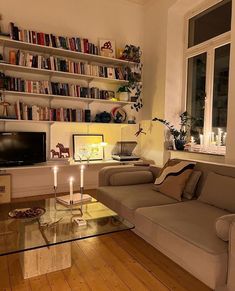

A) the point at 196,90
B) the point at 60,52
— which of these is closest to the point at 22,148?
the point at 60,52

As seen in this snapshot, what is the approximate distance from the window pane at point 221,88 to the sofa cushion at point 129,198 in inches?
58.6

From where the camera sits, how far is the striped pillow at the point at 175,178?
239 cm

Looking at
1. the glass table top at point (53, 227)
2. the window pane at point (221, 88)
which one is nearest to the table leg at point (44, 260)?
the glass table top at point (53, 227)

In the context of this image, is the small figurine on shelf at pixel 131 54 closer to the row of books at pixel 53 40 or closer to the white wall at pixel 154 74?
the white wall at pixel 154 74

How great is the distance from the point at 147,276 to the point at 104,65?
3391mm

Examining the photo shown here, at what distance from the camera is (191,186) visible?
241 cm

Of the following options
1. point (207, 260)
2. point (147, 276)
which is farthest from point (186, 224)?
point (147, 276)

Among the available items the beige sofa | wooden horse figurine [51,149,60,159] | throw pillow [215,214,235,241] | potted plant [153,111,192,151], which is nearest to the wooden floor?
the beige sofa

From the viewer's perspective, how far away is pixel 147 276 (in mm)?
1770

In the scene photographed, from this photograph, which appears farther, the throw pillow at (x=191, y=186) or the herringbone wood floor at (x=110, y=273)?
the throw pillow at (x=191, y=186)

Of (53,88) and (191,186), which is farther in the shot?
(53,88)

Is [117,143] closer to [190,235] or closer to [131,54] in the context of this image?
[131,54]

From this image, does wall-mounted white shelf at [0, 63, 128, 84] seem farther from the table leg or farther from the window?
the table leg

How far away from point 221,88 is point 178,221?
2.33 m
